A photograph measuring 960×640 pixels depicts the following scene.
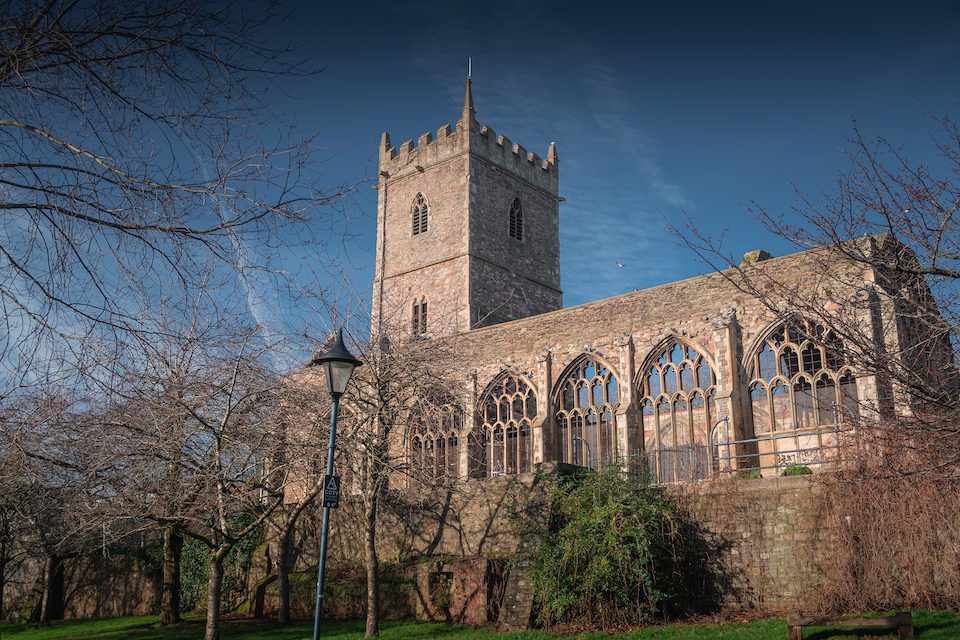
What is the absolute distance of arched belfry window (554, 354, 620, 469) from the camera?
22.8 metres

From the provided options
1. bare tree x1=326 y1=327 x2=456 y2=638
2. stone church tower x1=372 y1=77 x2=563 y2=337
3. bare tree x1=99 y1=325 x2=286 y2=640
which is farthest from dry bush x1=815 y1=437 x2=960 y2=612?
stone church tower x1=372 y1=77 x2=563 y2=337

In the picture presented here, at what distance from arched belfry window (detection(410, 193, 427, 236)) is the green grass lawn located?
2039 centimetres

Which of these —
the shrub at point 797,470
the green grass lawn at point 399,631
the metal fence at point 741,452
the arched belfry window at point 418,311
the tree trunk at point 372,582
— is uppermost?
the arched belfry window at point 418,311

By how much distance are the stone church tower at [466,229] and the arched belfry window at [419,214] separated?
0.04 m

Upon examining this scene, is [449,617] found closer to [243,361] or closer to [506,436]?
[243,361]

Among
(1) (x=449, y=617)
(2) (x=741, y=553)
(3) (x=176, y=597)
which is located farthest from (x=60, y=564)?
(2) (x=741, y=553)

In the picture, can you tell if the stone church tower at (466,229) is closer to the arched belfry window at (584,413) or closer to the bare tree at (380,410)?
the arched belfry window at (584,413)

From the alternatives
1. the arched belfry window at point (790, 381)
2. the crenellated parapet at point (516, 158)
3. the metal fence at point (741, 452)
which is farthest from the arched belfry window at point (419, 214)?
the arched belfry window at point (790, 381)

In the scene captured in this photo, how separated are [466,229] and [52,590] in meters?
19.2

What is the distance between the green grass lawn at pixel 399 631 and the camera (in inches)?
436

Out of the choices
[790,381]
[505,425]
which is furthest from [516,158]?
[790,381]

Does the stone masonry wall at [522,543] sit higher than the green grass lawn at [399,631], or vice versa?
the stone masonry wall at [522,543]

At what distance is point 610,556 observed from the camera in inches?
536

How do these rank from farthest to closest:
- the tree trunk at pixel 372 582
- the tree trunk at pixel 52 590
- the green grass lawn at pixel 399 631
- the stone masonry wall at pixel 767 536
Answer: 1. the tree trunk at pixel 52 590
2. the tree trunk at pixel 372 582
3. the stone masonry wall at pixel 767 536
4. the green grass lawn at pixel 399 631
